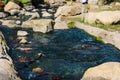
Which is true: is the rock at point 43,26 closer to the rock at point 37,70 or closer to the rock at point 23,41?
the rock at point 23,41

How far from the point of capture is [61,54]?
2386 cm

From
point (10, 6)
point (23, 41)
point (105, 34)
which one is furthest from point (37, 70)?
point (10, 6)

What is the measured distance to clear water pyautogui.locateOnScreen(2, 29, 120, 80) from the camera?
19859 millimetres

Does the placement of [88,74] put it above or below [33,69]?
above

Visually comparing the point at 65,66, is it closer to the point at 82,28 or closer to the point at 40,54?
the point at 40,54

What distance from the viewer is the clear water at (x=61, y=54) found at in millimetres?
19859

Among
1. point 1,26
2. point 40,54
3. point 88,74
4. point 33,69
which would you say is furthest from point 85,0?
point 88,74

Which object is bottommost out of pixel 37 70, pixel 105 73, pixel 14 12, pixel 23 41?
pixel 14 12

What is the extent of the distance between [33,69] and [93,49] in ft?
21.7

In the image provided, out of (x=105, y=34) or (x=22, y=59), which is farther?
(x=105, y=34)

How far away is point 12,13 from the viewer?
43.8 m

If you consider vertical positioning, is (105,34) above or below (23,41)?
above

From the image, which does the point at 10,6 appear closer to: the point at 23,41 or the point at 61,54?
the point at 23,41

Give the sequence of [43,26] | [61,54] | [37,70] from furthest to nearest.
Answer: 1. [43,26]
2. [61,54]
3. [37,70]
